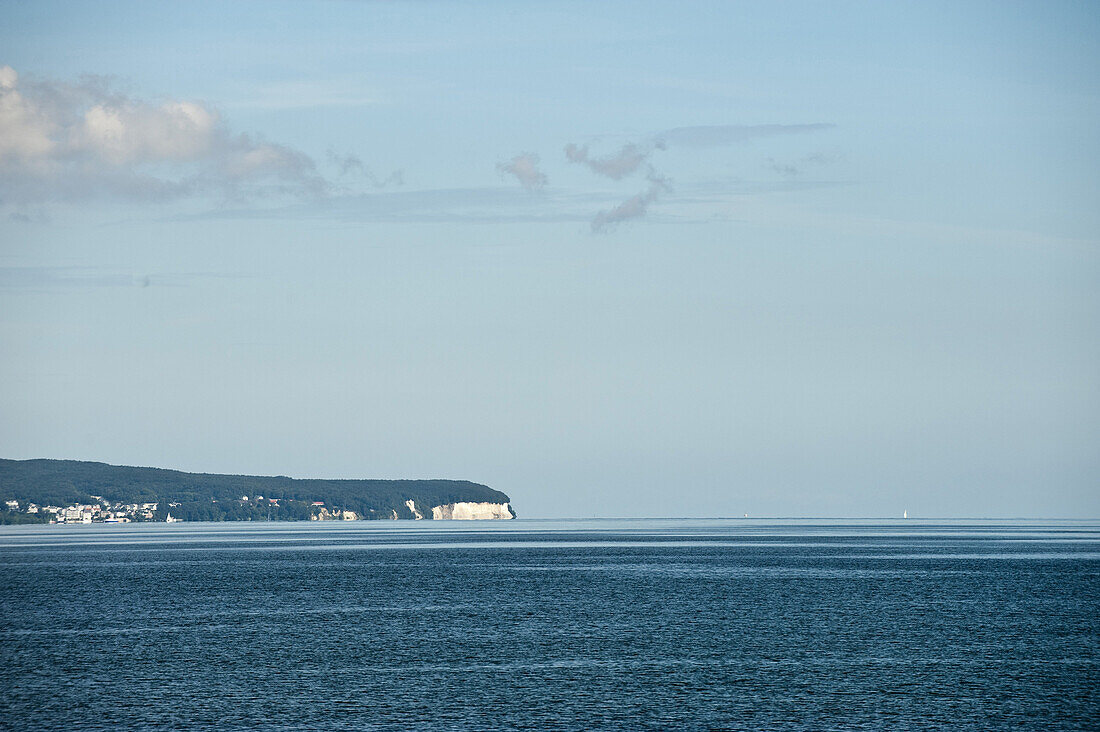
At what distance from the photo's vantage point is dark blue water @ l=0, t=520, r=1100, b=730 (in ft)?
156

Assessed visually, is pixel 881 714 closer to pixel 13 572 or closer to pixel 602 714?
pixel 602 714

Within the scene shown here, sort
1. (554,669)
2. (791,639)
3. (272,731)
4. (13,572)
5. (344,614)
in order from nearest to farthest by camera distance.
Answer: (272,731)
(554,669)
(791,639)
(344,614)
(13,572)

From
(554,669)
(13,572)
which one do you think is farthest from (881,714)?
(13,572)

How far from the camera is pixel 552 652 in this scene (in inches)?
2527

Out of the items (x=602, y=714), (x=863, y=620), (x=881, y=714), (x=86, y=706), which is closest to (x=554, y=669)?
(x=602, y=714)

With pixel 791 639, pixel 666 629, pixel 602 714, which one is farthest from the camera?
pixel 666 629

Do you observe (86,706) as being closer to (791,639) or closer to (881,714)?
(881,714)

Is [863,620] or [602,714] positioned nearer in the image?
[602,714]

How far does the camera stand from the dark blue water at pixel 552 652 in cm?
4762

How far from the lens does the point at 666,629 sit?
74562mm

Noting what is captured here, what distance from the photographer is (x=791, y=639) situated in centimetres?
6956

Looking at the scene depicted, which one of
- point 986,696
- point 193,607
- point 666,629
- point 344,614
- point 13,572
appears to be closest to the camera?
point 986,696

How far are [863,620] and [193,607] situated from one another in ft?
162

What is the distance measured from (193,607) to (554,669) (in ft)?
143
